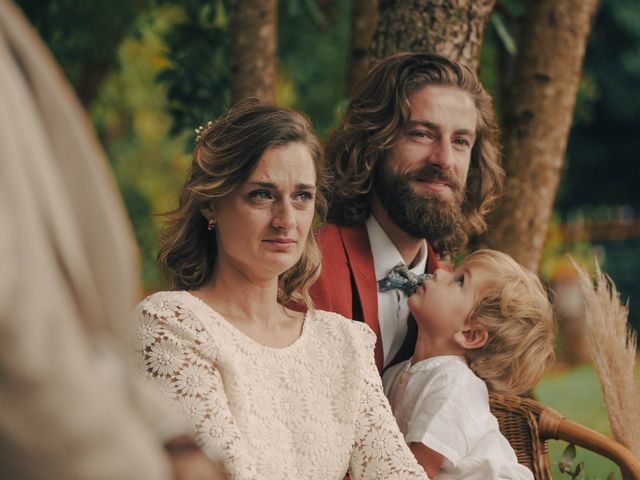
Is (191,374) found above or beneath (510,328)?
beneath

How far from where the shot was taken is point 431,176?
138 inches

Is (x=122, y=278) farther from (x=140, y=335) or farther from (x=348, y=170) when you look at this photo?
(x=348, y=170)

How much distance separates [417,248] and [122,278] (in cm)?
266

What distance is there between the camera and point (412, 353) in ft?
11.4

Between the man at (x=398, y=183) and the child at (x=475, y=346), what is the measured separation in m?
0.19

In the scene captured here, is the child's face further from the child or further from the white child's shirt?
the white child's shirt

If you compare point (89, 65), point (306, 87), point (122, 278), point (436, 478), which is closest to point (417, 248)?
point (436, 478)

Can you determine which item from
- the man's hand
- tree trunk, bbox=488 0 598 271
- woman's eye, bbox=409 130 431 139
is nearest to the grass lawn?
tree trunk, bbox=488 0 598 271

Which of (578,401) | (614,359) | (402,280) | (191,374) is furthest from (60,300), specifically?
(578,401)

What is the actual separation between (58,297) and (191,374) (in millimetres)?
1544

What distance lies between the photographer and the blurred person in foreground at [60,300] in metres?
0.92

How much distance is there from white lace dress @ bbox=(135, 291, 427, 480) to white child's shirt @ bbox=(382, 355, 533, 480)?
21 centimetres

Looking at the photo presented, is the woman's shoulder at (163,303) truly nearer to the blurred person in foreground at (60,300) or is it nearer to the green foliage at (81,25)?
the blurred person in foreground at (60,300)

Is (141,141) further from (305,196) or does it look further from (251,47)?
(305,196)
